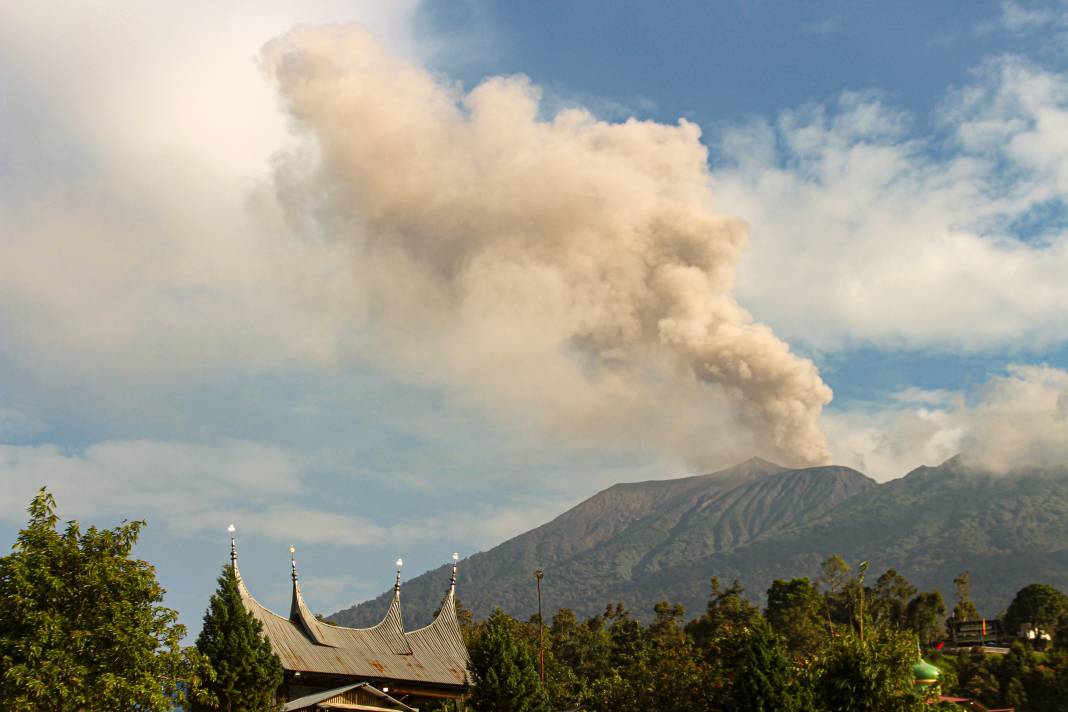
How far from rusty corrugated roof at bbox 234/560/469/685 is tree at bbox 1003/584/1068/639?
77821mm

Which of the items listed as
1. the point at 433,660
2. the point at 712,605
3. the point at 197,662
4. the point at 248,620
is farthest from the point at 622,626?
the point at 197,662

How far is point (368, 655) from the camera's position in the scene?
62812mm

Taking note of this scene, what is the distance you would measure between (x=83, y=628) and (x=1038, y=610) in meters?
113

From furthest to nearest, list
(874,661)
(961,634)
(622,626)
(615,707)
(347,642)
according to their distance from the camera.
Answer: (961,634)
(622,626)
(347,642)
(615,707)
(874,661)

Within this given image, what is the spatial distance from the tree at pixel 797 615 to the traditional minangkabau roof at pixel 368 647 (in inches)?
1219

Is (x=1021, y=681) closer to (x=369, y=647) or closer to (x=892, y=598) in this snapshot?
(x=892, y=598)

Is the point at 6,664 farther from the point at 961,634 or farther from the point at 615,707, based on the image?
the point at 961,634

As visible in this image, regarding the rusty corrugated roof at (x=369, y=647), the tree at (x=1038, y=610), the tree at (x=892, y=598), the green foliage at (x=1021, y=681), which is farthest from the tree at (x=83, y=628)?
the tree at (x=1038, y=610)

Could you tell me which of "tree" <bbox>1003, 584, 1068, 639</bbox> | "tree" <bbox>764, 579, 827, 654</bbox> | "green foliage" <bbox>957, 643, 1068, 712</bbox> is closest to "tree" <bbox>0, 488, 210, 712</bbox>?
"tree" <bbox>764, 579, 827, 654</bbox>

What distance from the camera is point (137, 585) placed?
114 feet

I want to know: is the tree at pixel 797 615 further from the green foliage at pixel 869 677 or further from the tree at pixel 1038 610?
the green foliage at pixel 869 677

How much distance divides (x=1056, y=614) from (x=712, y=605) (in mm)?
40479

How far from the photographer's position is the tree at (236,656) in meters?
43.7

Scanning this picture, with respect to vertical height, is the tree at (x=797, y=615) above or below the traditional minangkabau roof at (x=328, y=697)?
above
